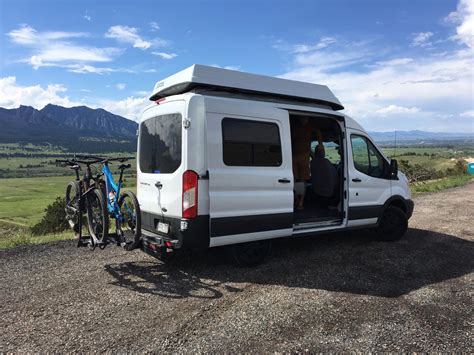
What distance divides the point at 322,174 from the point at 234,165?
2730mm

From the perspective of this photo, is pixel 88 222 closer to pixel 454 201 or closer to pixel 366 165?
pixel 366 165

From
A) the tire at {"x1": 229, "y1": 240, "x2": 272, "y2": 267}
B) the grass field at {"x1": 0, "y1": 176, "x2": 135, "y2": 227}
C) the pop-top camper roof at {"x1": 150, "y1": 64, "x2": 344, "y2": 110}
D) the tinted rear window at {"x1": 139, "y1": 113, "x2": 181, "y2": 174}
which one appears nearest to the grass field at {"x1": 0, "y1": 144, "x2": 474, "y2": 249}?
the grass field at {"x1": 0, "y1": 176, "x2": 135, "y2": 227}

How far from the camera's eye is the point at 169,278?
511 cm

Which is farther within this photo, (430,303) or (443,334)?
(430,303)

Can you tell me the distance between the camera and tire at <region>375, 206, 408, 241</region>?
734 centimetres

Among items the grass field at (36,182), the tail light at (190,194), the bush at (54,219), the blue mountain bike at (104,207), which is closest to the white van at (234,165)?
the tail light at (190,194)

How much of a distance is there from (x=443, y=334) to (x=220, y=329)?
2.22 metres

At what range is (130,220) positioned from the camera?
17.7ft

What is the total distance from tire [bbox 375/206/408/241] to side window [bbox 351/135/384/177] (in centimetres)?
83

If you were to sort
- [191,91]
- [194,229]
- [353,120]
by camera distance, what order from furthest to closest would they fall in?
[353,120], [191,91], [194,229]

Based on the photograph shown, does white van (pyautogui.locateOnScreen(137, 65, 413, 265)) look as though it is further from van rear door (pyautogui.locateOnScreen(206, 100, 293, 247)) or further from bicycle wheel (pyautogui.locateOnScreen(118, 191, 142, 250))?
bicycle wheel (pyautogui.locateOnScreen(118, 191, 142, 250))

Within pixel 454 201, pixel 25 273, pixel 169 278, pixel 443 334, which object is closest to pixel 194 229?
pixel 169 278

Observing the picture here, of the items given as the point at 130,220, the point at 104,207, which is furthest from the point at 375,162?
the point at 104,207

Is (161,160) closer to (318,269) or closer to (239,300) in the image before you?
(239,300)
